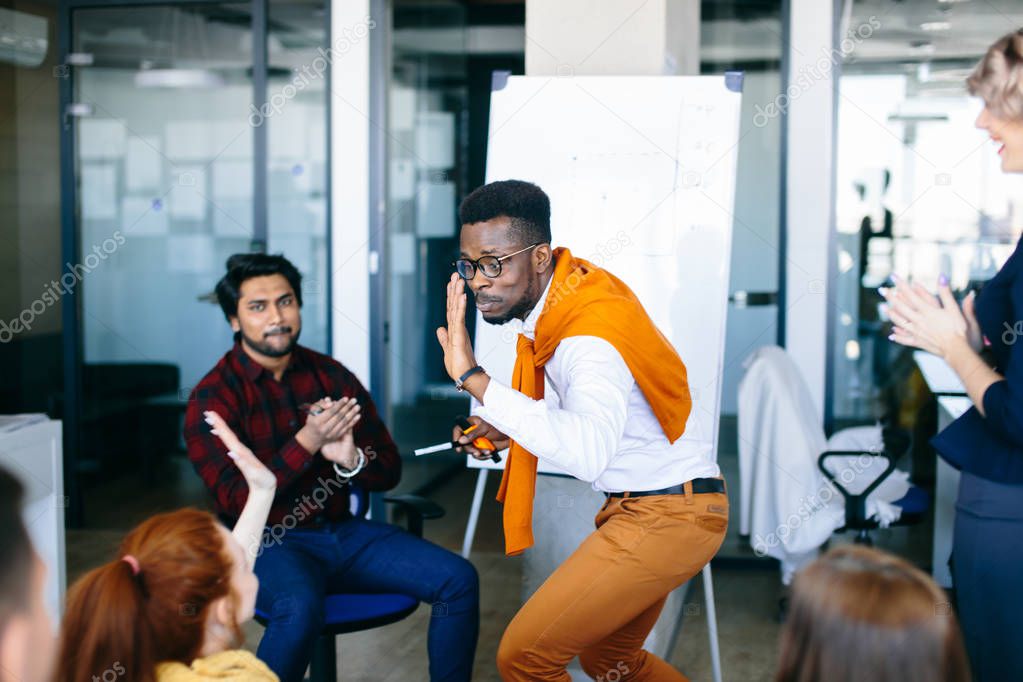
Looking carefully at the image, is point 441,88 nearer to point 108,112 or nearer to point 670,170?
point 108,112

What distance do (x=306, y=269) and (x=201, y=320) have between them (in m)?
0.60

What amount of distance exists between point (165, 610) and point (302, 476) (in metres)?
1.23

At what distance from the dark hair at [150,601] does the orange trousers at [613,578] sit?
653 mm

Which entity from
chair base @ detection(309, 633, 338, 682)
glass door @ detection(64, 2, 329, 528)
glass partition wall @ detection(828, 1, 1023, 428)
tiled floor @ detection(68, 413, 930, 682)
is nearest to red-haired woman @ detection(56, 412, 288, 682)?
chair base @ detection(309, 633, 338, 682)

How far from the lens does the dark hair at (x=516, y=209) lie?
83.9 inches

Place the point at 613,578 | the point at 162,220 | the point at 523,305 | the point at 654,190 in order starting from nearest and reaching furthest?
1. the point at 613,578
2. the point at 523,305
3. the point at 654,190
4. the point at 162,220

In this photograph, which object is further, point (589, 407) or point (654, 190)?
point (654, 190)

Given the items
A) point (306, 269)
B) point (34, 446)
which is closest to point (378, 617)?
point (34, 446)

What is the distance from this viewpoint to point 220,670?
5.00ft

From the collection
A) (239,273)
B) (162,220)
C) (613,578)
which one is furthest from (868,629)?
(162,220)

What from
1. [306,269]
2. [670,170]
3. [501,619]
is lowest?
[501,619]

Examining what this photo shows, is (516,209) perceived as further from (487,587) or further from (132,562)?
(487,587)

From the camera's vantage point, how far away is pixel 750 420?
3.64m

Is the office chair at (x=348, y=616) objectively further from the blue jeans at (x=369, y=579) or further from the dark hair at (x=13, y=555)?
the dark hair at (x=13, y=555)
